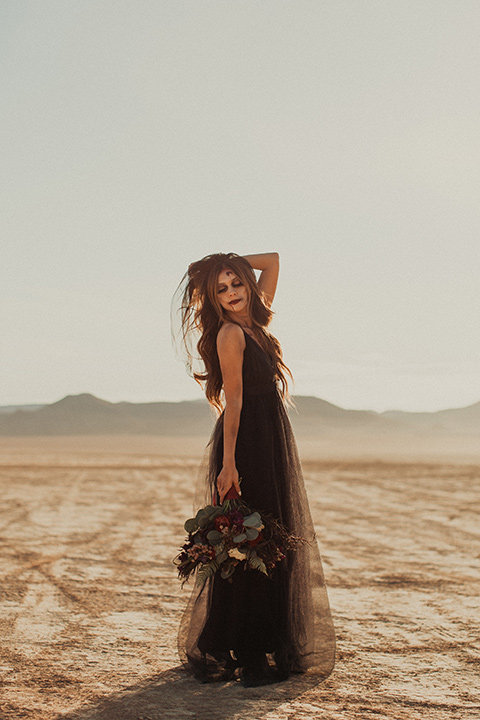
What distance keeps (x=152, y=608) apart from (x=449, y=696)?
2.24 meters

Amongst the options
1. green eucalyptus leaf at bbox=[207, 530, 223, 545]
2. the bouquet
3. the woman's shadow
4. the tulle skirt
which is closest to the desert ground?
the woman's shadow

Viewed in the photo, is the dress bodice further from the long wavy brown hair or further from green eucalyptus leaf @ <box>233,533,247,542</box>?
green eucalyptus leaf @ <box>233,533,247,542</box>

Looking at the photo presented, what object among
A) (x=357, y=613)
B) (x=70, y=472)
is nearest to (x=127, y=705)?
(x=357, y=613)

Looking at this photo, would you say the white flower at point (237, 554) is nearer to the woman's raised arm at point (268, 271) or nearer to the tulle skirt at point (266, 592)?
the tulle skirt at point (266, 592)

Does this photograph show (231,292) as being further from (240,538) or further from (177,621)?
(177,621)

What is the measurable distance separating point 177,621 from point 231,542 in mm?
1550

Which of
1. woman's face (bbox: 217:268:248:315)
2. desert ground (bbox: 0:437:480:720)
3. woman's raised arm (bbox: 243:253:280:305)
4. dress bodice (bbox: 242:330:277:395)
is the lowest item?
desert ground (bbox: 0:437:480:720)

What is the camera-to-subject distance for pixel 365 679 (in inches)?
125

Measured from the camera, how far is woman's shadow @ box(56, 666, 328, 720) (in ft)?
8.85

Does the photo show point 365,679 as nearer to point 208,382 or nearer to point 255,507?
point 255,507

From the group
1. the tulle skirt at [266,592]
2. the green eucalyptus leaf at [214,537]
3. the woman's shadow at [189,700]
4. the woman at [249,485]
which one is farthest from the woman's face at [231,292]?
the woman's shadow at [189,700]

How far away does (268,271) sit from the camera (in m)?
3.61

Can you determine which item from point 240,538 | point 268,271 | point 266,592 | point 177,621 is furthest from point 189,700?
point 268,271

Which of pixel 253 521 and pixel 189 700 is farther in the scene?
pixel 253 521
